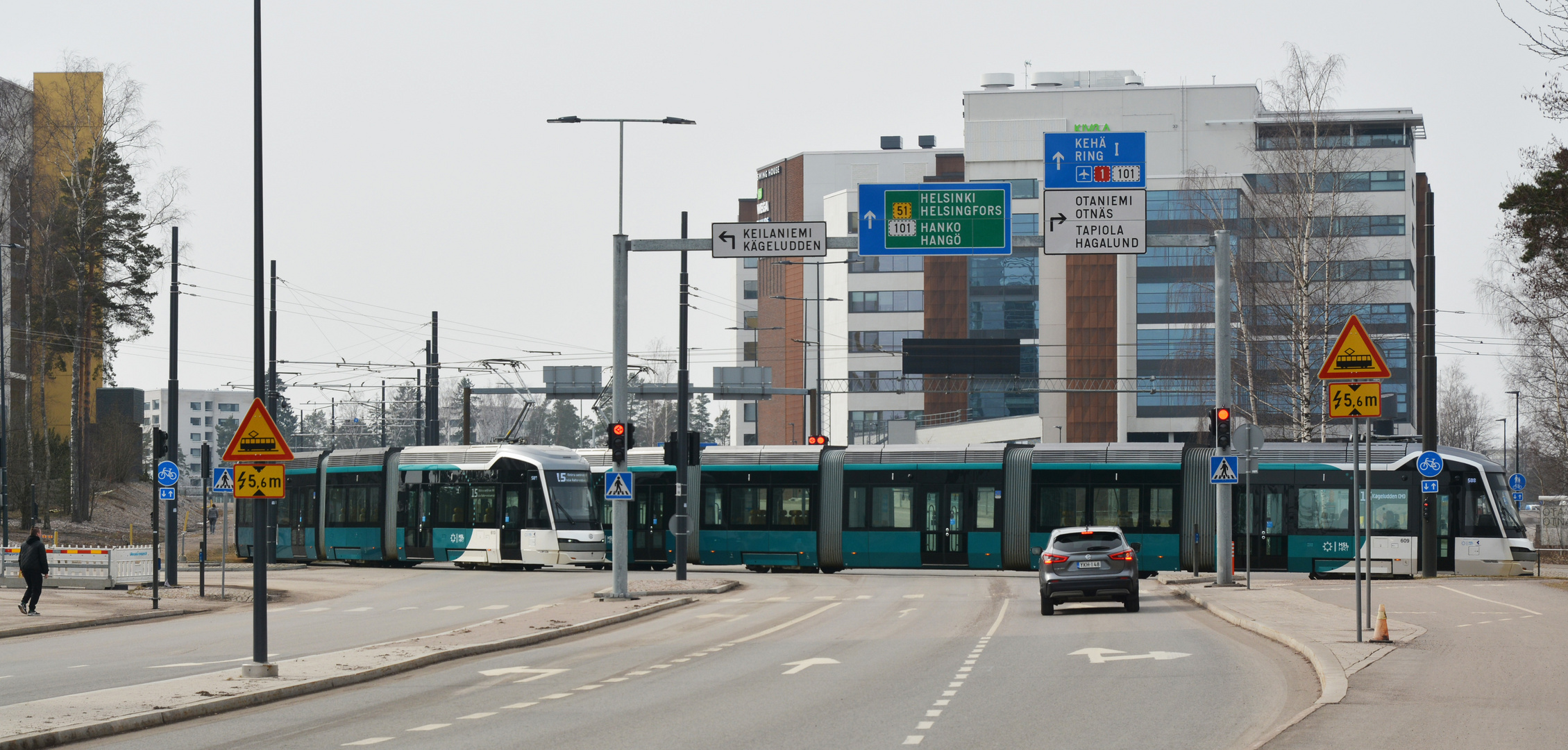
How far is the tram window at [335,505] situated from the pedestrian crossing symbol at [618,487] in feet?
58.2

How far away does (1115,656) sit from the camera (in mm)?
18312

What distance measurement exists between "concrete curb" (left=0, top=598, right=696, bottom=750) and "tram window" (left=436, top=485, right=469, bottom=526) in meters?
20.4

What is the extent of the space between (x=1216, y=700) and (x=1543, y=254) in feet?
113

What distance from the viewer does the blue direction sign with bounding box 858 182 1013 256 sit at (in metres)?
28.7

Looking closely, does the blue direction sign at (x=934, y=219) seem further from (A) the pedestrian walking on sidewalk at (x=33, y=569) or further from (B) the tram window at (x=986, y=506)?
(A) the pedestrian walking on sidewalk at (x=33, y=569)

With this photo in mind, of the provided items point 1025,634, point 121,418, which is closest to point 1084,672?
point 1025,634

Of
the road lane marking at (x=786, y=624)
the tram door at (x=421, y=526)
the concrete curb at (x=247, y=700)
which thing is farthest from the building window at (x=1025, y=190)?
the concrete curb at (x=247, y=700)

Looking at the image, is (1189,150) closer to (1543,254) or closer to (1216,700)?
(1543,254)

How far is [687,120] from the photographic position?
3181 centimetres

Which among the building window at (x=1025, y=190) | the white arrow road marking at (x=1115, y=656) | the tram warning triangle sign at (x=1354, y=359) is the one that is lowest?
the white arrow road marking at (x=1115, y=656)

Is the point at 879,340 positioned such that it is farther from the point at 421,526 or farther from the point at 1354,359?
the point at 1354,359

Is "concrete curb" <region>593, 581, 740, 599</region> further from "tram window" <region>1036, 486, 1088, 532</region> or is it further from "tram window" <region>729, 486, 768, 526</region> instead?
"tram window" <region>1036, 486, 1088, 532</region>

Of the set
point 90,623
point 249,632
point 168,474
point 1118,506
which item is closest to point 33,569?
point 90,623

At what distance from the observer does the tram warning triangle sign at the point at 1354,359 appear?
1755 centimetres
